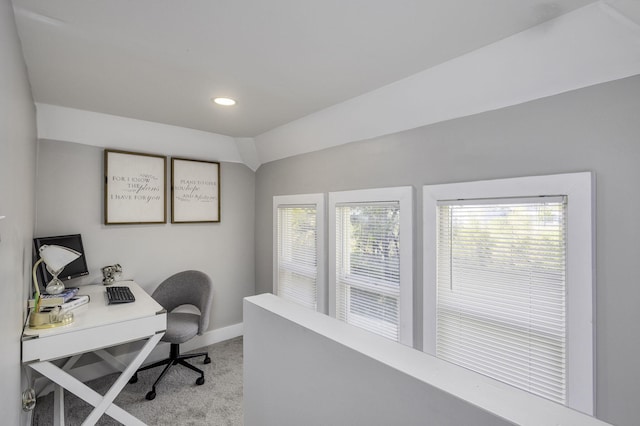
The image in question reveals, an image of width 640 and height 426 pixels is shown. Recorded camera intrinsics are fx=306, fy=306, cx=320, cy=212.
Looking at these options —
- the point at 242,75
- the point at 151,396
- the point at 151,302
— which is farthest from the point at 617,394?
the point at 151,396

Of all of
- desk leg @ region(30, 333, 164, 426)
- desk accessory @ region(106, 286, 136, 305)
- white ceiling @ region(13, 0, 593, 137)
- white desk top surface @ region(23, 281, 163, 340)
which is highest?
white ceiling @ region(13, 0, 593, 137)

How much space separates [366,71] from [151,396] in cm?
289

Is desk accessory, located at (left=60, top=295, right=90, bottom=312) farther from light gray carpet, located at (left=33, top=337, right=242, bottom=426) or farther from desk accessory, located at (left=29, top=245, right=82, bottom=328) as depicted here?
light gray carpet, located at (left=33, top=337, right=242, bottom=426)

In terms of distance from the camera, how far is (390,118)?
2203 mm

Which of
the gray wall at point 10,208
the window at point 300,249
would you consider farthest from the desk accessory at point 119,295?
the window at point 300,249

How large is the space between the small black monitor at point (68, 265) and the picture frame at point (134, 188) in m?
0.29

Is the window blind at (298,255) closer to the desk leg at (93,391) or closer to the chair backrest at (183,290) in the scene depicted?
the chair backrest at (183,290)

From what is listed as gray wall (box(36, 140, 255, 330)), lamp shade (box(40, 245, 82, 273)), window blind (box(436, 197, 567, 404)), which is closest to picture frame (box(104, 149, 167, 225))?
gray wall (box(36, 140, 255, 330))

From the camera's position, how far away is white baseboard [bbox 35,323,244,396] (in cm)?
252

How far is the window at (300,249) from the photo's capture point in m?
2.89

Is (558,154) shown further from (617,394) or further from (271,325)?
(271,325)

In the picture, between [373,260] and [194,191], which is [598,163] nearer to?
[373,260]

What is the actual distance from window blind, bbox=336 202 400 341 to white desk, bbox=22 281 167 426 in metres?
1.45

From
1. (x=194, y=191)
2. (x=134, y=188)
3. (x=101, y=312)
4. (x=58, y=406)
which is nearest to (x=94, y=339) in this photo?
(x=101, y=312)
